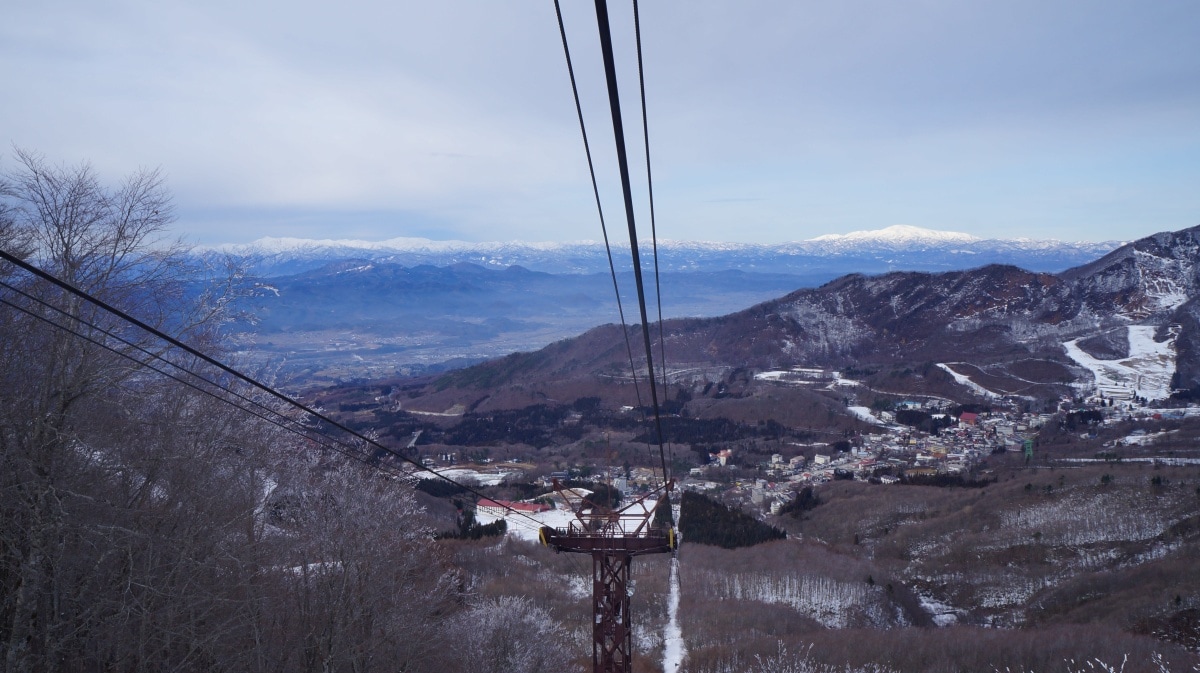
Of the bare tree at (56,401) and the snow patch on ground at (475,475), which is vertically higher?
the bare tree at (56,401)

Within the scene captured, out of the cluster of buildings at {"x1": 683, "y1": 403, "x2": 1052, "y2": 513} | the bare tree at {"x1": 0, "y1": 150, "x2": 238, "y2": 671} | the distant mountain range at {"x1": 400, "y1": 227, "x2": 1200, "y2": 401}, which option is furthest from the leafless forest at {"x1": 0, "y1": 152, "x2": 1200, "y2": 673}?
the distant mountain range at {"x1": 400, "y1": 227, "x2": 1200, "y2": 401}

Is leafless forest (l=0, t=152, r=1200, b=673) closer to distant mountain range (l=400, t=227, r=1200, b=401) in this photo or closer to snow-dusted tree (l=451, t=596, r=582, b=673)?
snow-dusted tree (l=451, t=596, r=582, b=673)

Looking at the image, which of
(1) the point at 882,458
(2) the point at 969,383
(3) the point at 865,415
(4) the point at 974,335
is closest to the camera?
(1) the point at 882,458

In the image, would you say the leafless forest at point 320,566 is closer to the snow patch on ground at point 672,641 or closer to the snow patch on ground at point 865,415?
the snow patch on ground at point 672,641

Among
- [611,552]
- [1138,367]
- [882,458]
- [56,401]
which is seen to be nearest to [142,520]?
[56,401]

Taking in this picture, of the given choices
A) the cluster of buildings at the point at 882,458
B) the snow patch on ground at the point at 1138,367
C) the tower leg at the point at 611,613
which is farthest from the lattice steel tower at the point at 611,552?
the snow patch on ground at the point at 1138,367

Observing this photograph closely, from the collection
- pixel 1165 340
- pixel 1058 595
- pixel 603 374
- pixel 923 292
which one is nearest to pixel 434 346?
pixel 603 374

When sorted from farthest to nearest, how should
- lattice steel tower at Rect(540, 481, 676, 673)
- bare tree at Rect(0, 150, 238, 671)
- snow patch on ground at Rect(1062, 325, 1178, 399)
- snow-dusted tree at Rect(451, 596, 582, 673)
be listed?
1. snow patch on ground at Rect(1062, 325, 1178, 399)
2. snow-dusted tree at Rect(451, 596, 582, 673)
3. lattice steel tower at Rect(540, 481, 676, 673)
4. bare tree at Rect(0, 150, 238, 671)

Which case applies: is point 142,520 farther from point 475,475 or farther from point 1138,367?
point 1138,367
